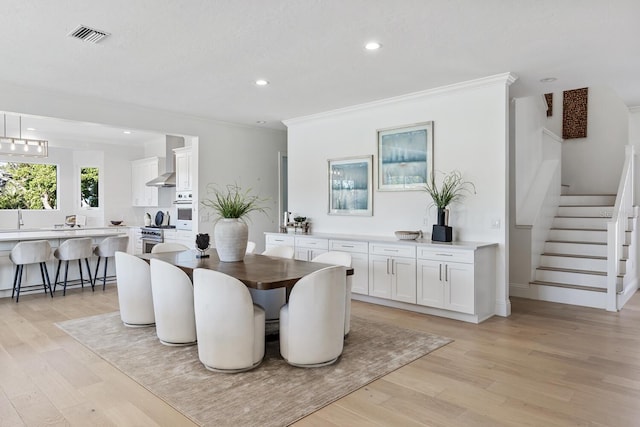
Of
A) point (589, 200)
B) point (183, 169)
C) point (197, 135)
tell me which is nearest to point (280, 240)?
point (197, 135)

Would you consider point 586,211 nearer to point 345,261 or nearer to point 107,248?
point 345,261

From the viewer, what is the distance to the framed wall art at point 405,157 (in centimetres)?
521

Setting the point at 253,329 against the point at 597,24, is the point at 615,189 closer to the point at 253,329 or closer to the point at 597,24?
the point at 597,24

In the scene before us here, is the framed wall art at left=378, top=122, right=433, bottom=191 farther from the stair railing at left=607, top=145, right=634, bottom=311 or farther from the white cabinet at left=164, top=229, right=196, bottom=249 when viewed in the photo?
the white cabinet at left=164, top=229, right=196, bottom=249

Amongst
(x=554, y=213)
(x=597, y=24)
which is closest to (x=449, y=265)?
(x=597, y=24)

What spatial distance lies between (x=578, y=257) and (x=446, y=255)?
2516 mm

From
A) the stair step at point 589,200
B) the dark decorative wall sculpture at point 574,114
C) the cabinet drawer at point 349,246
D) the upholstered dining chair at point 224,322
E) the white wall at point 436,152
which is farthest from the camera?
the dark decorative wall sculpture at point 574,114

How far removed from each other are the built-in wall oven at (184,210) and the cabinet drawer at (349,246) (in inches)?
111

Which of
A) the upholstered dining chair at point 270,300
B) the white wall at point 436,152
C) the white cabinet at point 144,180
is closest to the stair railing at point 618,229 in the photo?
the white wall at point 436,152

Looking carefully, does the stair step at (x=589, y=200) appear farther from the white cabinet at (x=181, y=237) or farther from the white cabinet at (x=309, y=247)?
the white cabinet at (x=181, y=237)

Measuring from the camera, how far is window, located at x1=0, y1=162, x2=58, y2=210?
28.5 ft

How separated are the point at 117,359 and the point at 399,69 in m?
3.80

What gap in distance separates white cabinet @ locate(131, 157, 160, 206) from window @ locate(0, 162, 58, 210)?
1.64 metres

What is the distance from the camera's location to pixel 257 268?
3.63m
